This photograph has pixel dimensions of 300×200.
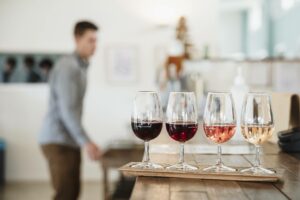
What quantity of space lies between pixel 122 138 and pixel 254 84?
2.52 metres

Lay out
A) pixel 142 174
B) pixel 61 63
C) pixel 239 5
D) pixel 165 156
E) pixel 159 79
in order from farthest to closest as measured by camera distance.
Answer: pixel 239 5 → pixel 159 79 → pixel 61 63 → pixel 165 156 → pixel 142 174

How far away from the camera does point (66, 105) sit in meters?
3.30

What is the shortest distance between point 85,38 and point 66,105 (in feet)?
1.90

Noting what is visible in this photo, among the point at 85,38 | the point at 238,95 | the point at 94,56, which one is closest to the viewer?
the point at 238,95

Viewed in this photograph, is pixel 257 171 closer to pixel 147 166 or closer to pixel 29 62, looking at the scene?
pixel 147 166

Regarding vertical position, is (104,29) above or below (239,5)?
below

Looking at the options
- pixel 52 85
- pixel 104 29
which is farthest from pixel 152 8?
pixel 52 85

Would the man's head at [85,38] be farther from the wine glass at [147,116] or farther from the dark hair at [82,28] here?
the wine glass at [147,116]

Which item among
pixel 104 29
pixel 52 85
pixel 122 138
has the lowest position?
pixel 122 138

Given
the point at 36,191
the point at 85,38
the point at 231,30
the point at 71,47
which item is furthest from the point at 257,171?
the point at 231,30

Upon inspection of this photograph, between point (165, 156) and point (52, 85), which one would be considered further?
point (52, 85)

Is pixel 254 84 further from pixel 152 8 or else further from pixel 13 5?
pixel 13 5

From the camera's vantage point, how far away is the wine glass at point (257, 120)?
4.22ft

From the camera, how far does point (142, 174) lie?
1.26 meters
